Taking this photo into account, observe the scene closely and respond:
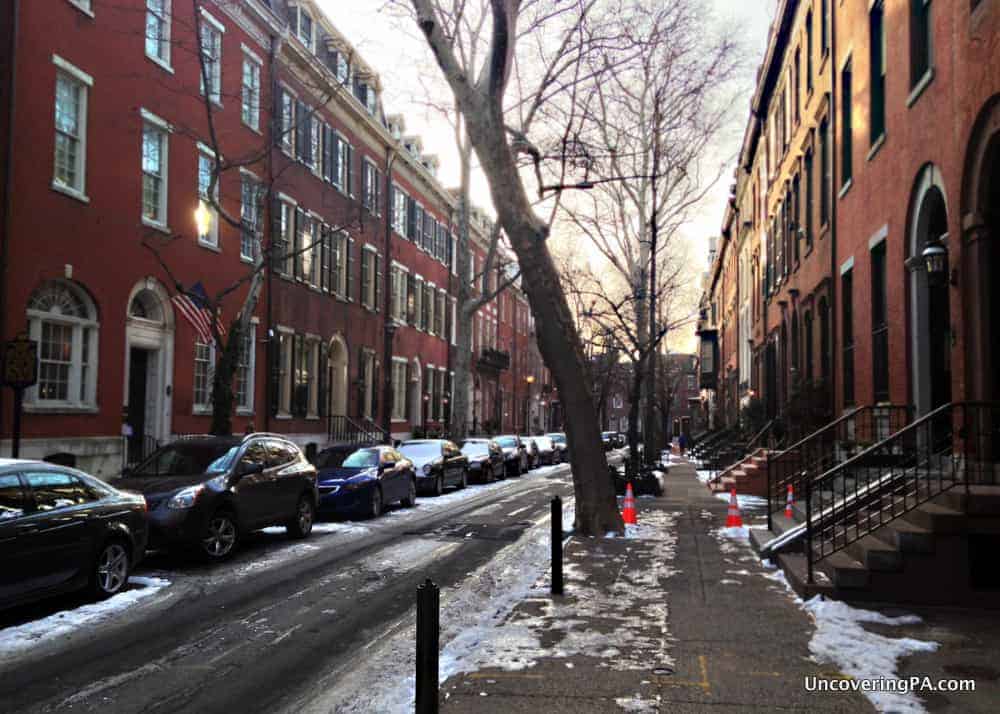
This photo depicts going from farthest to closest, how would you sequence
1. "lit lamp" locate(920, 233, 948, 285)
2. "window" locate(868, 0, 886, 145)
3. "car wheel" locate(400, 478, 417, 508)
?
"car wheel" locate(400, 478, 417, 508), "window" locate(868, 0, 886, 145), "lit lamp" locate(920, 233, 948, 285)

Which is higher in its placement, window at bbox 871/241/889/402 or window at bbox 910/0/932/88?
window at bbox 910/0/932/88

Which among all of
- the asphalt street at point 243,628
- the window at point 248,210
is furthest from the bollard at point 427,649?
the window at point 248,210

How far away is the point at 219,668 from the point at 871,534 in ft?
19.8

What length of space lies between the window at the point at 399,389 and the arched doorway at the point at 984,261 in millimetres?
29970

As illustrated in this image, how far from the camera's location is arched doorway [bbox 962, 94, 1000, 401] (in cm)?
928

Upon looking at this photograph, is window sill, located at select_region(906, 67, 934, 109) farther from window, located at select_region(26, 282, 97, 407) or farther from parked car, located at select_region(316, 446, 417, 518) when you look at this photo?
window, located at select_region(26, 282, 97, 407)

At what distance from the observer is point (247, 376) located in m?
25.2

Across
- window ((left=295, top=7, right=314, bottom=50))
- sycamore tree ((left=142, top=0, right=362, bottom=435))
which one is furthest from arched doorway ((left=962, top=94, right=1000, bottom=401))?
window ((left=295, top=7, right=314, bottom=50))

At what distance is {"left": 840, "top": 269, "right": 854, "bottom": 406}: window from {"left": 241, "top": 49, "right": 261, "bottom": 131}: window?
16.0m

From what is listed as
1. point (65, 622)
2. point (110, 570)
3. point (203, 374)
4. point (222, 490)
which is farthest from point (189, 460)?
point (203, 374)

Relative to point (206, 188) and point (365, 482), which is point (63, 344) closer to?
Answer: point (206, 188)

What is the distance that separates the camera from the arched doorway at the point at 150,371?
66.0ft

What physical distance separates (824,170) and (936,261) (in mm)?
9041

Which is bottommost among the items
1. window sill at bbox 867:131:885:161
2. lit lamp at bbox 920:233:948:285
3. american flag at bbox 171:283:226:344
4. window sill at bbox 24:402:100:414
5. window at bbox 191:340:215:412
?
window sill at bbox 24:402:100:414
